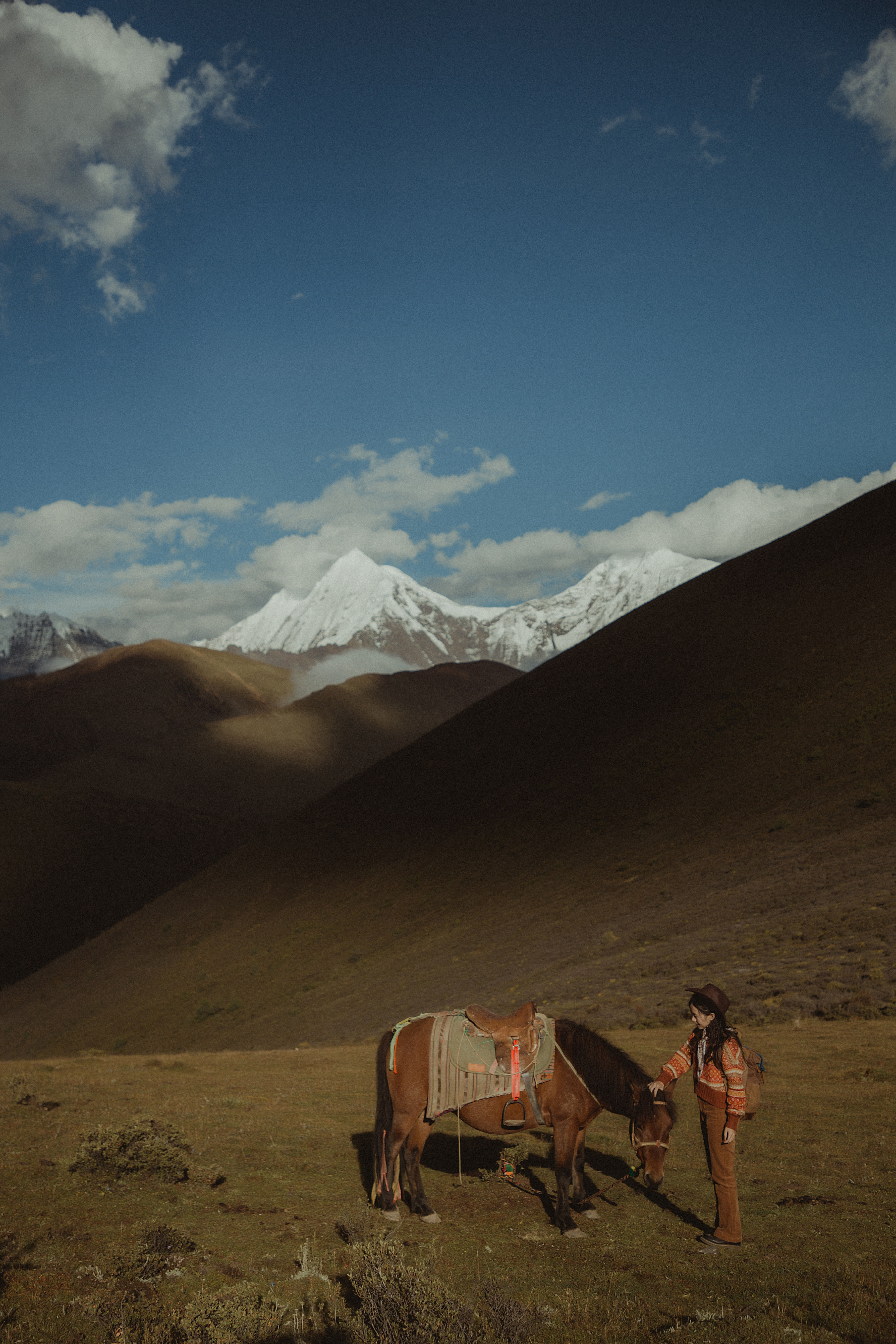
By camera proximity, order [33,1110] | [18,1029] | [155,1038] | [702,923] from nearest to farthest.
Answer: [33,1110] < [702,923] < [155,1038] < [18,1029]

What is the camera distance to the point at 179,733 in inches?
4646

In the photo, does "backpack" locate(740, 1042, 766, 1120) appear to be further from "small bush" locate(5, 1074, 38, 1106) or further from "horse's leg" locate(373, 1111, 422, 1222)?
"small bush" locate(5, 1074, 38, 1106)

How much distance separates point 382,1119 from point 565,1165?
1.77m

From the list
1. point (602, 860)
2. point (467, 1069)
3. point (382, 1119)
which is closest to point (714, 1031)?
point (467, 1069)

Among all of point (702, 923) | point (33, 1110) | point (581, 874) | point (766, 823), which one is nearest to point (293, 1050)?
point (33, 1110)

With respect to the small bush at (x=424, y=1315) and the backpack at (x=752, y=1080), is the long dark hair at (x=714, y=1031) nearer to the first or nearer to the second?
the backpack at (x=752, y=1080)

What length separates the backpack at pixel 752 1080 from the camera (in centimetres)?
645

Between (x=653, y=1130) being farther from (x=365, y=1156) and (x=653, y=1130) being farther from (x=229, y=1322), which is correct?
(x=365, y=1156)

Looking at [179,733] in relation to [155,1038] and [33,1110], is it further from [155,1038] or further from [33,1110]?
[33,1110]

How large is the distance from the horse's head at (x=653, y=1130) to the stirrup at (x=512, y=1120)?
1016mm

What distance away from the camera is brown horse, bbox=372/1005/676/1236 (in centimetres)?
706

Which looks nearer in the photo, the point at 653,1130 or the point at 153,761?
the point at 653,1130

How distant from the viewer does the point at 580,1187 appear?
741 centimetres

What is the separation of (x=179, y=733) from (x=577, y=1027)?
118 meters
